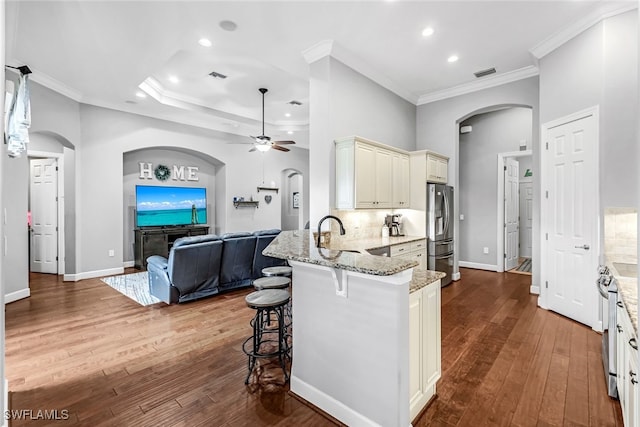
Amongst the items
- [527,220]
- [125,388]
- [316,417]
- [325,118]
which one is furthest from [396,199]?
[527,220]

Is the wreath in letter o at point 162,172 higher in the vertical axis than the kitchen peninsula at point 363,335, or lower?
higher

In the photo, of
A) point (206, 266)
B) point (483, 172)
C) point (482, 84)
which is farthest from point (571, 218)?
point (206, 266)

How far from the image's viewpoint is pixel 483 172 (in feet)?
21.9

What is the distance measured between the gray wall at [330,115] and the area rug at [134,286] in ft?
8.87

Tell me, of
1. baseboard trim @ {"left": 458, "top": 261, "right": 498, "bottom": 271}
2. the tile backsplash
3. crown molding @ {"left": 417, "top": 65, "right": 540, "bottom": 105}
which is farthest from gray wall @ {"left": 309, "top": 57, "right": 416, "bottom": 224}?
baseboard trim @ {"left": 458, "top": 261, "right": 498, "bottom": 271}

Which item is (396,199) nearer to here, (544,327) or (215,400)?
(544,327)

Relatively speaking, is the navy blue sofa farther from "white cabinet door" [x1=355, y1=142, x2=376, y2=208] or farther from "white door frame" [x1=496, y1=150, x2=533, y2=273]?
"white door frame" [x1=496, y1=150, x2=533, y2=273]

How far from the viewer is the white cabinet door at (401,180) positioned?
4859 millimetres

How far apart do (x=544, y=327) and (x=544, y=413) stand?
179cm

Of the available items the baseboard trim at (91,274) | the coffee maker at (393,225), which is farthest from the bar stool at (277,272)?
the baseboard trim at (91,274)

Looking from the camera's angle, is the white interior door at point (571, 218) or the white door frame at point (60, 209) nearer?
the white interior door at point (571, 218)

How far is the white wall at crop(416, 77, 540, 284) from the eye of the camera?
4832 millimetres

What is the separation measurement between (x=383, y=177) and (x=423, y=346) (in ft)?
9.62
